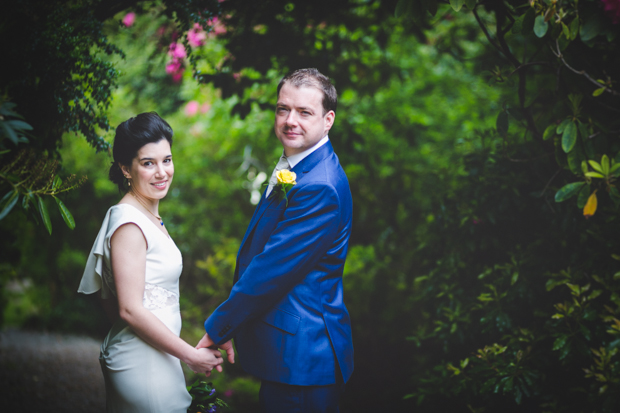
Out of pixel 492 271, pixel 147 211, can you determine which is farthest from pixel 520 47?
pixel 147 211

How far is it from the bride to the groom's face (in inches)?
21.5

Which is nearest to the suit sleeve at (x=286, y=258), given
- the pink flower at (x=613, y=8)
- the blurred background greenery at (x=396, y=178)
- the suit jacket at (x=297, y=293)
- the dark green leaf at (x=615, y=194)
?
→ the suit jacket at (x=297, y=293)

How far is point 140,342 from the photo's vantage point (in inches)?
65.9

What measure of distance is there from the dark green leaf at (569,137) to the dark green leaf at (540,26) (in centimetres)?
49

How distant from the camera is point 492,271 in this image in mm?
2598

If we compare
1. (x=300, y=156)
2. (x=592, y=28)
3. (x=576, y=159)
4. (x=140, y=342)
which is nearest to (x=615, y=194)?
(x=576, y=159)

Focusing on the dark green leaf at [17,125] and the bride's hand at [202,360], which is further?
the bride's hand at [202,360]

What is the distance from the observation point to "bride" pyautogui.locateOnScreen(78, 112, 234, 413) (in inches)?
63.1

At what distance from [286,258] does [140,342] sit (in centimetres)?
73

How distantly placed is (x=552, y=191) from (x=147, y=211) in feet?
7.59

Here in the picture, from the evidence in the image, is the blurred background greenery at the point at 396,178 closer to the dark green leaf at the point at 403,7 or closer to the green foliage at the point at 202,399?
the dark green leaf at the point at 403,7

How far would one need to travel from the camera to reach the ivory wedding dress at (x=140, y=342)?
5.39 feet

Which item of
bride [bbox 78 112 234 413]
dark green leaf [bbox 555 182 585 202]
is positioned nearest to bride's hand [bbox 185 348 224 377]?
bride [bbox 78 112 234 413]

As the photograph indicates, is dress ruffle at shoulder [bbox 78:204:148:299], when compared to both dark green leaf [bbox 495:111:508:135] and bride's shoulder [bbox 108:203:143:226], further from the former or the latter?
dark green leaf [bbox 495:111:508:135]
